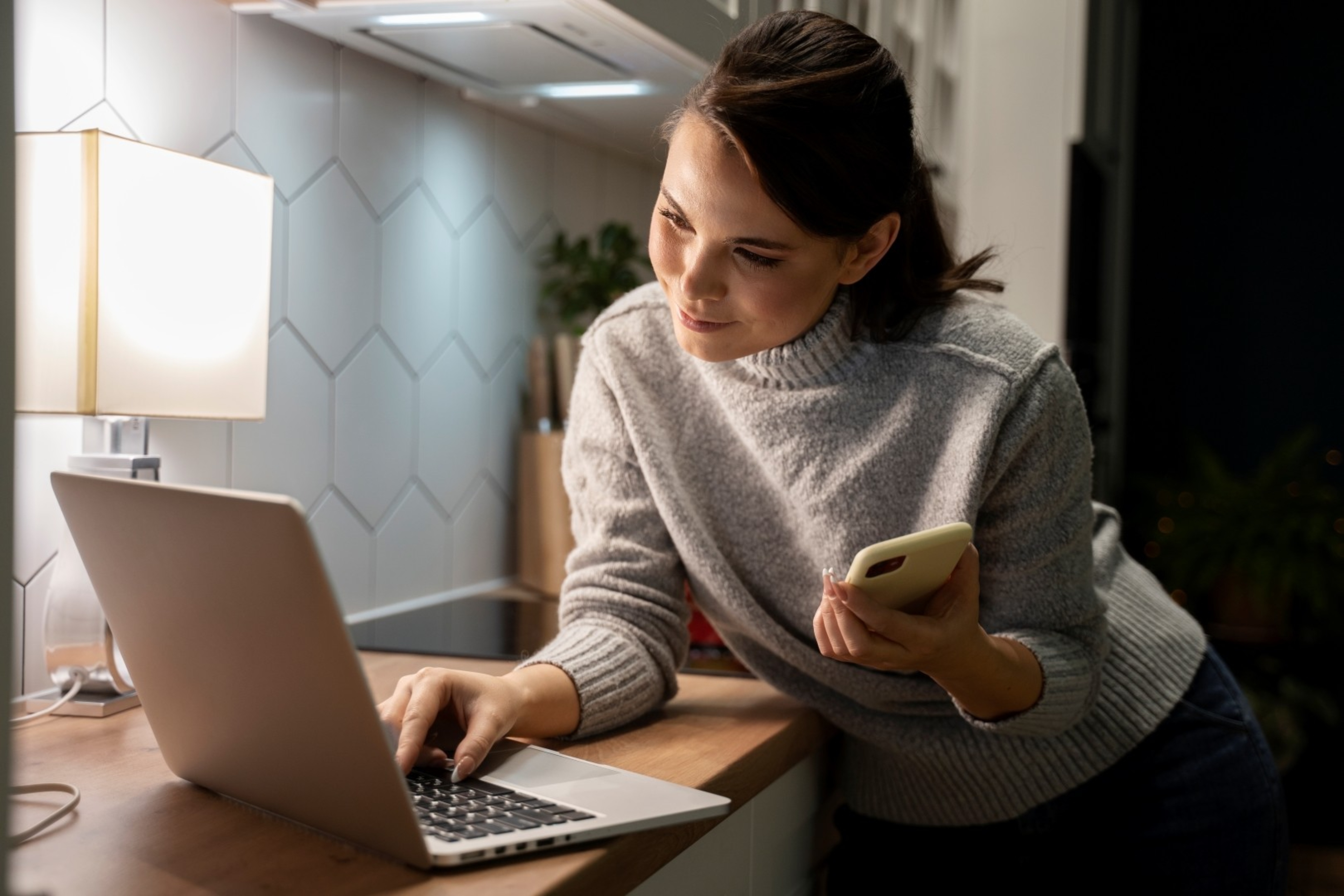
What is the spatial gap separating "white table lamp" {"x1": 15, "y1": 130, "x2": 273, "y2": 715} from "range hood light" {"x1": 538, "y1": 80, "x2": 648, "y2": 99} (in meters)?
0.47

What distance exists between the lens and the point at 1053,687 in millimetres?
966

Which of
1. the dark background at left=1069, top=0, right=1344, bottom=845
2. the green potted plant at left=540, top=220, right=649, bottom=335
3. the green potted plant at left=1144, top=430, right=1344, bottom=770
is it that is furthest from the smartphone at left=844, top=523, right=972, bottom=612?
the dark background at left=1069, top=0, right=1344, bottom=845

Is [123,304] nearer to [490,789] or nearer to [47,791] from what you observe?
[47,791]

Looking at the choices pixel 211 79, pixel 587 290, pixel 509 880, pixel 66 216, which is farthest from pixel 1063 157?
pixel 509 880

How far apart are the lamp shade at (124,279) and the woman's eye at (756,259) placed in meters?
0.45

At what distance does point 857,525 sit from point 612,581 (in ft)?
0.69

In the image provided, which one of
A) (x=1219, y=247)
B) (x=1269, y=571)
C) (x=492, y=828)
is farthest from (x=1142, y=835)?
(x=1219, y=247)

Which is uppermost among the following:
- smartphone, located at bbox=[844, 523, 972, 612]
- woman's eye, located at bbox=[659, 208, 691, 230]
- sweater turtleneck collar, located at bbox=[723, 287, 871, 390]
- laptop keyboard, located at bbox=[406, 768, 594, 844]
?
woman's eye, located at bbox=[659, 208, 691, 230]

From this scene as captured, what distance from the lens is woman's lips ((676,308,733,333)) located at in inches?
36.6

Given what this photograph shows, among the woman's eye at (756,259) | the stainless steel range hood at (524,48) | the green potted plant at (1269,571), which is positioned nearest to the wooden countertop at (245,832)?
the woman's eye at (756,259)

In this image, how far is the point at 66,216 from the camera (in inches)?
35.3

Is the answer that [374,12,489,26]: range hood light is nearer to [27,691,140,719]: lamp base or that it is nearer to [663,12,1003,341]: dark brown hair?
[663,12,1003,341]: dark brown hair

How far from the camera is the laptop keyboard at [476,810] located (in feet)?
2.14

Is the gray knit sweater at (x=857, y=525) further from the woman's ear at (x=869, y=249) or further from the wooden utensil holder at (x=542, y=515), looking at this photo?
the wooden utensil holder at (x=542, y=515)
